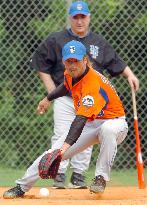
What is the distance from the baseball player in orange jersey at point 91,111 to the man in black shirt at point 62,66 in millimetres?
737

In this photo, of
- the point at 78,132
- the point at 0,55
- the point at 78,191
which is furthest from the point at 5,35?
the point at 78,132

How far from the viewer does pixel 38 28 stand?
1052cm

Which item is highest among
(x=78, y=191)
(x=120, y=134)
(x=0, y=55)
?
(x=0, y=55)

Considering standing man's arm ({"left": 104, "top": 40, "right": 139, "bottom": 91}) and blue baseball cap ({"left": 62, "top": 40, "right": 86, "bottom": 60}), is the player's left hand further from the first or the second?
standing man's arm ({"left": 104, "top": 40, "right": 139, "bottom": 91})

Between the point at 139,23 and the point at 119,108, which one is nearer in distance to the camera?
the point at 119,108

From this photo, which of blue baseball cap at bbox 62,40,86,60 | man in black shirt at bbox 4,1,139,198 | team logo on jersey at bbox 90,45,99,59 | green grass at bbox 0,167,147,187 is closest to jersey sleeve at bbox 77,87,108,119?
blue baseball cap at bbox 62,40,86,60

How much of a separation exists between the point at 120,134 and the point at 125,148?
3.17 m

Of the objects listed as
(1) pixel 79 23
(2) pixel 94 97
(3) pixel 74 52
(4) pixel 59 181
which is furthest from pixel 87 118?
(1) pixel 79 23

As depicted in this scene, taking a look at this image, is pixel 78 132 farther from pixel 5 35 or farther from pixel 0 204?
pixel 5 35

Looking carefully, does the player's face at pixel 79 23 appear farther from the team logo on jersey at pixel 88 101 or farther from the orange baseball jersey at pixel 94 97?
the team logo on jersey at pixel 88 101

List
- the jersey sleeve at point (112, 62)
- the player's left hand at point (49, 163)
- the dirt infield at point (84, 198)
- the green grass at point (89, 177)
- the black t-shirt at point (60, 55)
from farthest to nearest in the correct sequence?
the green grass at point (89, 177) → the jersey sleeve at point (112, 62) → the black t-shirt at point (60, 55) → the player's left hand at point (49, 163) → the dirt infield at point (84, 198)

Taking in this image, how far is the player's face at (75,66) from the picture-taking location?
23.4 ft

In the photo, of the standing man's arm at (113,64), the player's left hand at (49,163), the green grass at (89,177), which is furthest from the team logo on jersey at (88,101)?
the green grass at (89,177)

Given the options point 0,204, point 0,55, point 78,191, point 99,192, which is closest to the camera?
point 0,204
